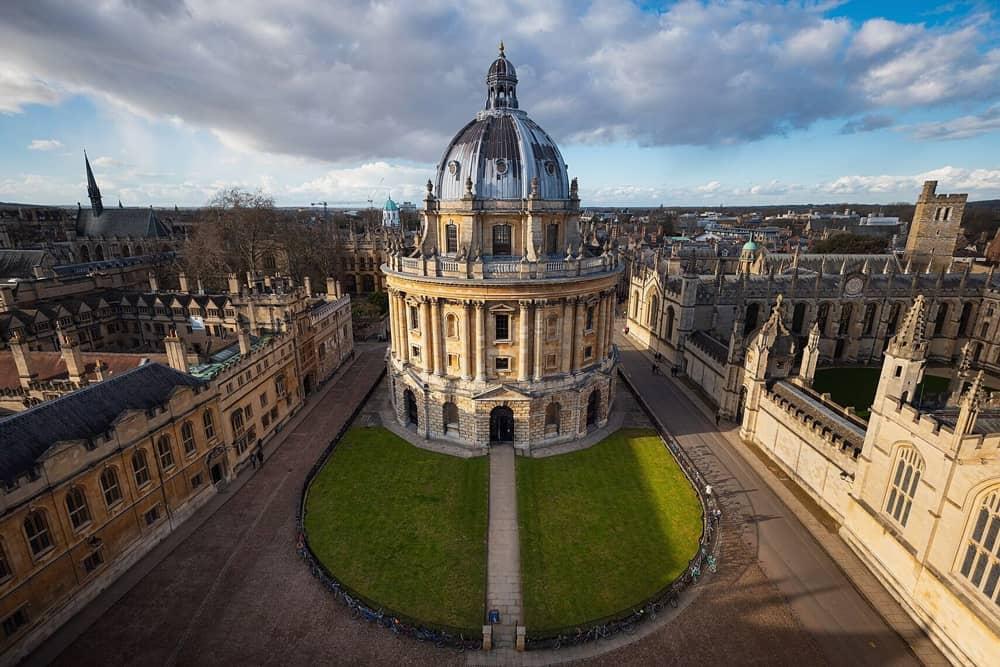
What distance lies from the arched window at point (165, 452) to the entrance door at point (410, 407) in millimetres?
15880

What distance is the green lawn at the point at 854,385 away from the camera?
4239cm

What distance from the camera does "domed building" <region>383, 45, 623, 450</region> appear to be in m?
32.5

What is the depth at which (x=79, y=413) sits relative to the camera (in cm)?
2248

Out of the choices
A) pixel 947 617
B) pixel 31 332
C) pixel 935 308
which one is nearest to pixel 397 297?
pixel 947 617

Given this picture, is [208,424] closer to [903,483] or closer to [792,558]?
[792,558]

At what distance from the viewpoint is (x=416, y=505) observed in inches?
1129

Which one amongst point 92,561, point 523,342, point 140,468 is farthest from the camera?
point 523,342

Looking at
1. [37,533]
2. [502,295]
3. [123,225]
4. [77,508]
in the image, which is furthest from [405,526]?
[123,225]

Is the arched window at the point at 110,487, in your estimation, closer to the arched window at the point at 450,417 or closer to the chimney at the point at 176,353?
the chimney at the point at 176,353

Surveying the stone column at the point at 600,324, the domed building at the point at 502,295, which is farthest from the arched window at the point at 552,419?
the stone column at the point at 600,324

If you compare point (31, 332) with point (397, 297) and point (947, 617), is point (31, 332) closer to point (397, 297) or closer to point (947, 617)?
point (397, 297)

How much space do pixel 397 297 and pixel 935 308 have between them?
60.6 metres

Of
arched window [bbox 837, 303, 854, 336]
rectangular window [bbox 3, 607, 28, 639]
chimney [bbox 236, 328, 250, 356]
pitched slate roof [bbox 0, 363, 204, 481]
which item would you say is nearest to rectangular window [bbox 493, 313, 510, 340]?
chimney [bbox 236, 328, 250, 356]

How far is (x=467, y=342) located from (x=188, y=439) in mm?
18147
